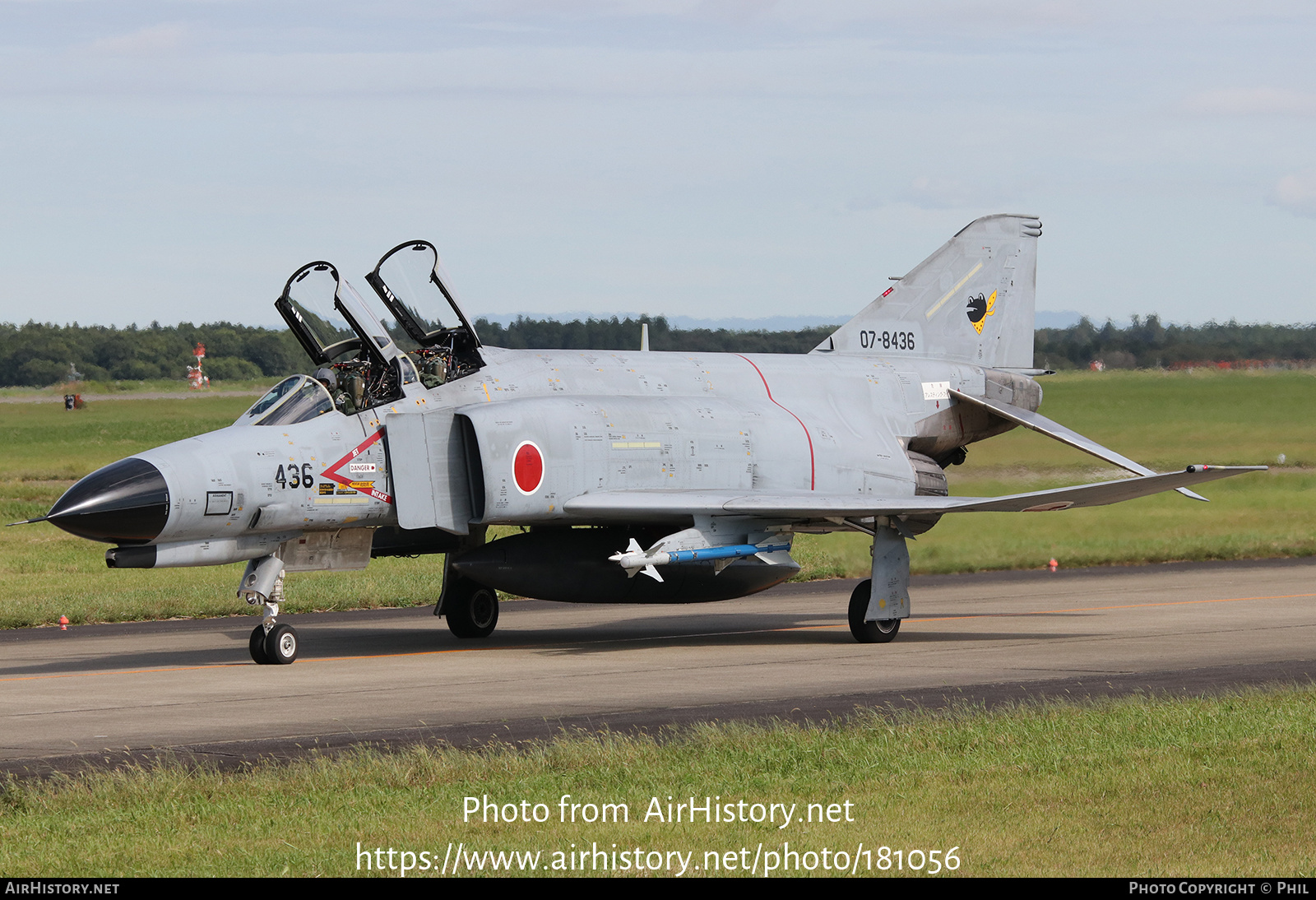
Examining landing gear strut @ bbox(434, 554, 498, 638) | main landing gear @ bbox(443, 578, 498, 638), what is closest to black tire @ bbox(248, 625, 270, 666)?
landing gear strut @ bbox(434, 554, 498, 638)

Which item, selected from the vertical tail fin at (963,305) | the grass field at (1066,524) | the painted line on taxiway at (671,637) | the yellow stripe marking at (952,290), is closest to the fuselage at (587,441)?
the vertical tail fin at (963,305)

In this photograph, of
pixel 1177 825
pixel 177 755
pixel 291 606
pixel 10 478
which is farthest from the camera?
pixel 10 478

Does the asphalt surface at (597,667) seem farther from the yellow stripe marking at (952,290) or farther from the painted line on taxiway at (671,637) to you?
the yellow stripe marking at (952,290)

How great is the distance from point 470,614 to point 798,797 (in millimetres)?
9850

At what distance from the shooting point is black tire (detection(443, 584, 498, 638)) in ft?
59.0

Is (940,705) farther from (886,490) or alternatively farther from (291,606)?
Result: (291,606)

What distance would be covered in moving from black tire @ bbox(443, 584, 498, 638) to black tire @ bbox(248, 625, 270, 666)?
10.1ft

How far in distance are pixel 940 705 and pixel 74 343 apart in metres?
113

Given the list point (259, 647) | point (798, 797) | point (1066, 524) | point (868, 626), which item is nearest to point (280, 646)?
point (259, 647)

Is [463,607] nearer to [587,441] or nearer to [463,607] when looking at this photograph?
[463,607]

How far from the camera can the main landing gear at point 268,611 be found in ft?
49.2

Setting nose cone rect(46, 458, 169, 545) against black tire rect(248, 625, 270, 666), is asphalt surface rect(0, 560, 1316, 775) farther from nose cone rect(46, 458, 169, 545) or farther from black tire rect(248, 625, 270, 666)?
nose cone rect(46, 458, 169, 545)

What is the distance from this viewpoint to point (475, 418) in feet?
52.1
